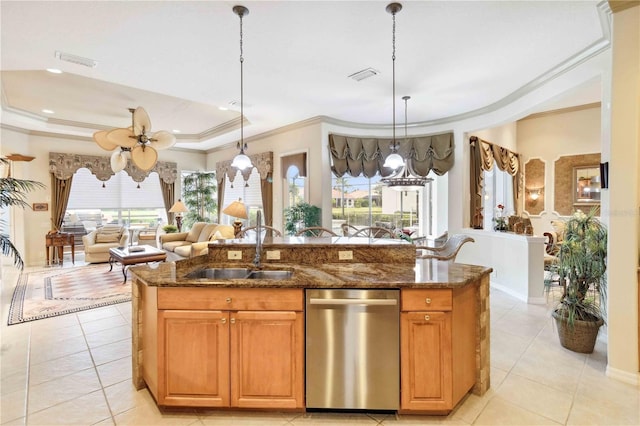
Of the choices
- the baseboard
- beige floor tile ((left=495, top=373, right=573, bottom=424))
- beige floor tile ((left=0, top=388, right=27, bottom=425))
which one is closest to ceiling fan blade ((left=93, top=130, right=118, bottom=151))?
beige floor tile ((left=0, top=388, right=27, bottom=425))

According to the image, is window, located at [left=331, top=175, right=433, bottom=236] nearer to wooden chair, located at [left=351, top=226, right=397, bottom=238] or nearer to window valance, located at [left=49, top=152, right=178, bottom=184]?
wooden chair, located at [left=351, top=226, right=397, bottom=238]

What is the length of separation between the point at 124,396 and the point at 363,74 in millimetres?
3941

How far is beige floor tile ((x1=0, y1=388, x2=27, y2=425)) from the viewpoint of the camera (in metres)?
2.08

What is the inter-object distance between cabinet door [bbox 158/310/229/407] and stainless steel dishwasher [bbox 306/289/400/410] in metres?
0.56

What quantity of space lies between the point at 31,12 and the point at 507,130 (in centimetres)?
788

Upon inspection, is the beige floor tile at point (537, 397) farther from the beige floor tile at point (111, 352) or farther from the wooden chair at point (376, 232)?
the beige floor tile at point (111, 352)

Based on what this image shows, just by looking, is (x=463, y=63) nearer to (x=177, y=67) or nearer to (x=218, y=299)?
(x=177, y=67)

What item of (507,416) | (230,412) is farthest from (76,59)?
(507,416)

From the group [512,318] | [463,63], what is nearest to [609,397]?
[512,318]

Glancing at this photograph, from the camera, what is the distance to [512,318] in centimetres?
381

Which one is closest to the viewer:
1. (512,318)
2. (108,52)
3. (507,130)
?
(108,52)

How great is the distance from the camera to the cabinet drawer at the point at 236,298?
6.61 feet

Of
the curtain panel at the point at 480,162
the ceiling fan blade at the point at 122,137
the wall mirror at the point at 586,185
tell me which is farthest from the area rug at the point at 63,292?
the wall mirror at the point at 586,185

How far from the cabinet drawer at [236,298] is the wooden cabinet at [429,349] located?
2.29ft
